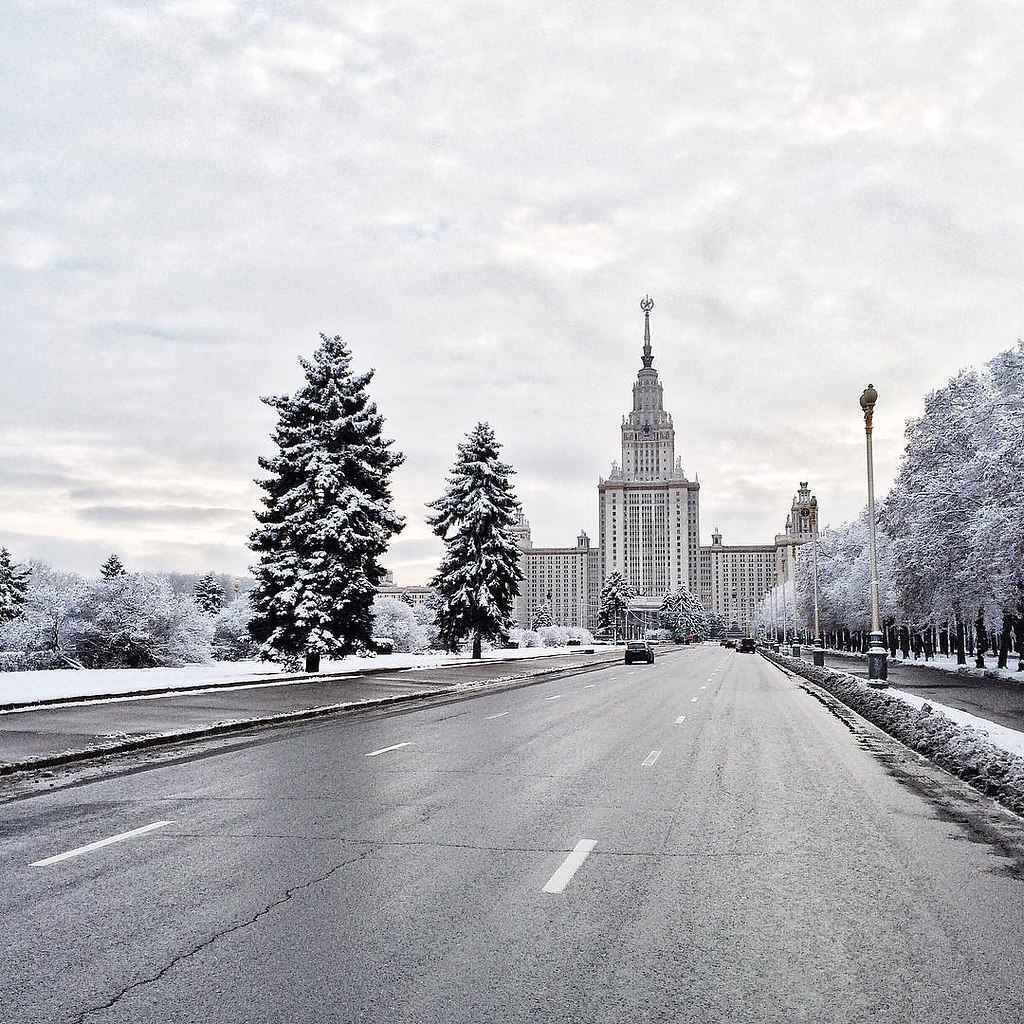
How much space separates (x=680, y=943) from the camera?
5438 mm

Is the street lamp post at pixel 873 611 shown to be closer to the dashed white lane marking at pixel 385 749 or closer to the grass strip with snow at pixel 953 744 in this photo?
the grass strip with snow at pixel 953 744

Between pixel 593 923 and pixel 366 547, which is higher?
pixel 366 547

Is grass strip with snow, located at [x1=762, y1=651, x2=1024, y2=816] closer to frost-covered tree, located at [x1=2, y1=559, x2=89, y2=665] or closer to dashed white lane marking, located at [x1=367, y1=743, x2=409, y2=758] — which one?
dashed white lane marking, located at [x1=367, y1=743, x2=409, y2=758]

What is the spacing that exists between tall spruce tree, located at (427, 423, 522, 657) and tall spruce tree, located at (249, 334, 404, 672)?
744 inches

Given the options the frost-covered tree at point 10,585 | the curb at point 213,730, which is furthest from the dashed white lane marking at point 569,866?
the frost-covered tree at point 10,585

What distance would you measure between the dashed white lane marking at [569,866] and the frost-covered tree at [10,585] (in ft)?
221

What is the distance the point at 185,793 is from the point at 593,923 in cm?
622

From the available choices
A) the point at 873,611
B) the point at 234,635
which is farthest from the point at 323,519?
the point at 234,635

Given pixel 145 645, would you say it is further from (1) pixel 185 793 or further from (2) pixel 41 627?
(1) pixel 185 793

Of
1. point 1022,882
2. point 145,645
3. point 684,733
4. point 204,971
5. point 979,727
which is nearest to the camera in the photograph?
point 204,971

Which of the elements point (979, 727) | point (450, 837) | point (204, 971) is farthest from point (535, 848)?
point (979, 727)

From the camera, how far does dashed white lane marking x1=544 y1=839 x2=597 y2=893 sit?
659 centimetres

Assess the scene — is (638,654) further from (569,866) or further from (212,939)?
(212,939)

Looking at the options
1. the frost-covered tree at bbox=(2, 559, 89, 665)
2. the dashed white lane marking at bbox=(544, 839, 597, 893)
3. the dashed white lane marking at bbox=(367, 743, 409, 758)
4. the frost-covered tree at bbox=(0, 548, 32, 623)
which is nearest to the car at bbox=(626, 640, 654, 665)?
the frost-covered tree at bbox=(2, 559, 89, 665)
